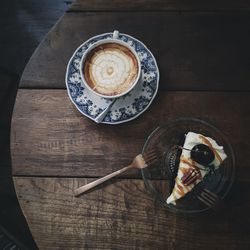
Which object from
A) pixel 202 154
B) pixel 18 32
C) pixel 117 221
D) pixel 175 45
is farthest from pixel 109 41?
pixel 18 32

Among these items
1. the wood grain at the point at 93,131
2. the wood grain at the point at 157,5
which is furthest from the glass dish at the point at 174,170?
the wood grain at the point at 157,5

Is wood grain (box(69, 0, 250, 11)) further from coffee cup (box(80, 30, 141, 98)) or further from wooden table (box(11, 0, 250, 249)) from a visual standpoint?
coffee cup (box(80, 30, 141, 98))

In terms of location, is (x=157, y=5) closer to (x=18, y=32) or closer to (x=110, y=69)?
(x=110, y=69)

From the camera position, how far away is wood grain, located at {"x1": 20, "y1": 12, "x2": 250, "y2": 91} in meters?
1.18

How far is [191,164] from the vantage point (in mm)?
1081

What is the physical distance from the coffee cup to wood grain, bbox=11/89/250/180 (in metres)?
0.12

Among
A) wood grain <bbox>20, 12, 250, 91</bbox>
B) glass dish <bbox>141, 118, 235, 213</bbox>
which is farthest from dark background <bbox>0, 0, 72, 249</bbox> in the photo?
glass dish <bbox>141, 118, 235, 213</bbox>

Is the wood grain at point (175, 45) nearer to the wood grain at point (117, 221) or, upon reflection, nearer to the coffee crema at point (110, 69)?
the coffee crema at point (110, 69)

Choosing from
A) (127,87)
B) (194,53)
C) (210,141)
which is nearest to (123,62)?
(127,87)

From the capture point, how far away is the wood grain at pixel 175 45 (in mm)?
1182

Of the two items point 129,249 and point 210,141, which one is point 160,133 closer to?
point 210,141

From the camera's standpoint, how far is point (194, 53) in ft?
3.92

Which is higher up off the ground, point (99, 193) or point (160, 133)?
point (160, 133)

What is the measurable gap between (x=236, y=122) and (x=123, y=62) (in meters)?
0.40
